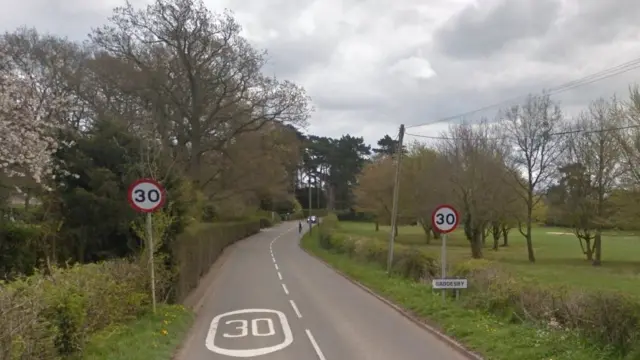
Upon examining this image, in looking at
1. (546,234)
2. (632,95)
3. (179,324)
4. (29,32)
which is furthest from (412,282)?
(546,234)

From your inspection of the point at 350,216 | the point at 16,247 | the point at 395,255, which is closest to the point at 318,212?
the point at 350,216

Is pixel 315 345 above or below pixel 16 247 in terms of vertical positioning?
below

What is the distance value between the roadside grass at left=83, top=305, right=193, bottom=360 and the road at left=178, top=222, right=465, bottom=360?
0.35 m

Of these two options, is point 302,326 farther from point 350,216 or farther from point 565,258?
point 350,216

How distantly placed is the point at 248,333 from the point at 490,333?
5056 mm

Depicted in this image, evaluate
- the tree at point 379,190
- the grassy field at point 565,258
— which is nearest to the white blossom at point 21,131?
the grassy field at point 565,258

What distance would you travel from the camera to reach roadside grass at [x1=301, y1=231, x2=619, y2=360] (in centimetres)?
917

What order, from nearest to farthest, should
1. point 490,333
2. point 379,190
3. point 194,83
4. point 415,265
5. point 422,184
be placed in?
point 490,333, point 415,265, point 194,83, point 422,184, point 379,190

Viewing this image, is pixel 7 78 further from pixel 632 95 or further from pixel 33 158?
pixel 632 95

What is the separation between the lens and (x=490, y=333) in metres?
11.2

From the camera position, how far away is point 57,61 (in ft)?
114

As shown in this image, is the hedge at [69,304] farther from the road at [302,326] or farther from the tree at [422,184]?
the tree at [422,184]

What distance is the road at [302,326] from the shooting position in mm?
10984

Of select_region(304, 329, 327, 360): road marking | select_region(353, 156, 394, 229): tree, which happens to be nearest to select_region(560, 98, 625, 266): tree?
select_region(353, 156, 394, 229): tree
